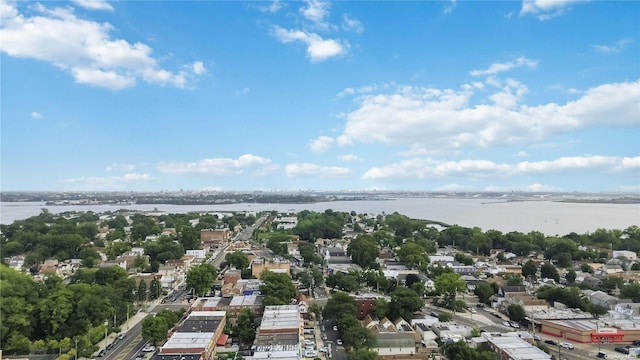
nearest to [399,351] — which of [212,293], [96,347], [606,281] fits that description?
[96,347]

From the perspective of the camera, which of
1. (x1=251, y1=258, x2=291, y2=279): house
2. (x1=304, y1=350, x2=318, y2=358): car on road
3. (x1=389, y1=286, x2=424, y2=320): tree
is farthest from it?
(x1=251, y1=258, x2=291, y2=279): house

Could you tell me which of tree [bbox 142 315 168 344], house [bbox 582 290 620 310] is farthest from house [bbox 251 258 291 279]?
house [bbox 582 290 620 310]

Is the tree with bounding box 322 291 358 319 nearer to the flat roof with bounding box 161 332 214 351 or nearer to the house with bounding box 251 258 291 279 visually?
the flat roof with bounding box 161 332 214 351

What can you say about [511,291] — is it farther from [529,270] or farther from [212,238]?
[212,238]

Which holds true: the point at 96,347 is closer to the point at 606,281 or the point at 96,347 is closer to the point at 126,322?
the point at 126,322

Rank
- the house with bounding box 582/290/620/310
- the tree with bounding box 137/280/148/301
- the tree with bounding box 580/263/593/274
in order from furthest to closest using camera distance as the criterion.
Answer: the tree with bounding box 580/263/593/274 < the tree with bounding box 137/280/148/301 < the house with bounding box 582/290/620/310

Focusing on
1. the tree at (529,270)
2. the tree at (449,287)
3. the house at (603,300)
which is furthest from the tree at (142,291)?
the tree at (529,270)
